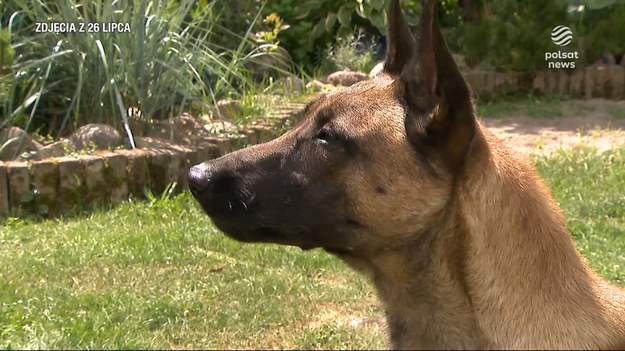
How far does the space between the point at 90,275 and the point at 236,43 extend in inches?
235

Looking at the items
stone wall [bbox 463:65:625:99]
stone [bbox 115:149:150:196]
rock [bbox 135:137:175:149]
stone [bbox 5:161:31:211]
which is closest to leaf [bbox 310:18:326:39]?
stone wall [bbox 463:65:625:99]

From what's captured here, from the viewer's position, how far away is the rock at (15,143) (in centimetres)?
557

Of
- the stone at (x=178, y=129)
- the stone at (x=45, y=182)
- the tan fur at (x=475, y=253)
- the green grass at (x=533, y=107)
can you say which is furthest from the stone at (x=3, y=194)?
the green grass at (x=533, y=107)

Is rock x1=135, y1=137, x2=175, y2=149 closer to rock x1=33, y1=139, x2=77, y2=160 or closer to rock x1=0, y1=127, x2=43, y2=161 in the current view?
rock x1=33, y1=139, x2=77, y2=160

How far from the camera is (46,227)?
5.08m

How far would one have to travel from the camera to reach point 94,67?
252 inches

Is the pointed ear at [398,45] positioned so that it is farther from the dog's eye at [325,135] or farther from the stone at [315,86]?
the stone at [315,86]

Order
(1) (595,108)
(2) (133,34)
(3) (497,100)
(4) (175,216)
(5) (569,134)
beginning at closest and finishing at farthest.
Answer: (4) (175,216)
(2) (133,34)
(5) (569,134)
(1) (595,108)
(3) (497,100)

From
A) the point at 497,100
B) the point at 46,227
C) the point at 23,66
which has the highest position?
the point at 23,66

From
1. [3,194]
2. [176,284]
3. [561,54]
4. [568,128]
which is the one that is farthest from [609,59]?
[3,194]

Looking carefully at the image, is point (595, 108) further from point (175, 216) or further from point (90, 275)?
point (90, 275)

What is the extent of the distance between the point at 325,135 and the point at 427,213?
44 cm

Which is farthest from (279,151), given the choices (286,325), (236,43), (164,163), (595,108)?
(595,108)

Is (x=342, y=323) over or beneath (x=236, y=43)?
beneath
